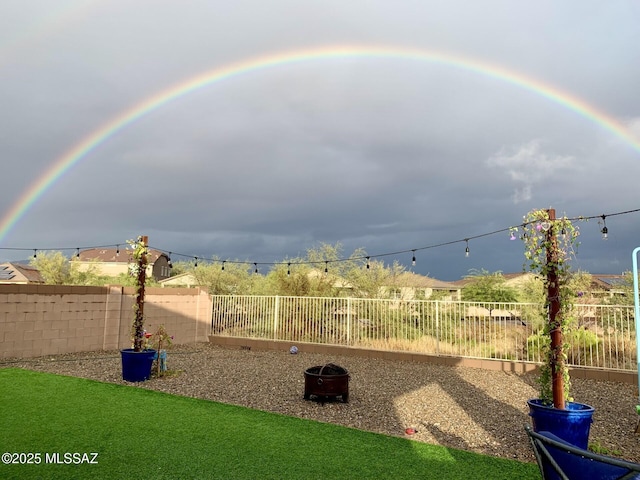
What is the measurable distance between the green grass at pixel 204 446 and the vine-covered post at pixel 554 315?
34.4 inches

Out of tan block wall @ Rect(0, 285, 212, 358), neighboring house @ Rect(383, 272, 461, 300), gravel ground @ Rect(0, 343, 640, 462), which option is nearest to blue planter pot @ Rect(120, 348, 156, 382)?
gravel ground @ Rect(0, 343, 640, 462)

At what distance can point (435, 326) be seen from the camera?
35.5 feet

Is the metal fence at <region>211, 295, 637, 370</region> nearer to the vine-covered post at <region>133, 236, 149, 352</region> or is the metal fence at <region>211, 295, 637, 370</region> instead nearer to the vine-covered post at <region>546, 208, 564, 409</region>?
the vine-covered post at <region>546, 208, 564, 409</region>

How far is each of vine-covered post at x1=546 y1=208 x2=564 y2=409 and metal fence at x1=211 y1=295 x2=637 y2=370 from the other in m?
4.24

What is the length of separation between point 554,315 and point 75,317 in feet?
34.6

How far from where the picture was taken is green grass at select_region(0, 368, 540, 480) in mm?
3537

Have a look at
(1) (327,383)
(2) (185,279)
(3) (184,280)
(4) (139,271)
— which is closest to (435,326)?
(1) (327,383)

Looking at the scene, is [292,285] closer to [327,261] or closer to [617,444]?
[327,261]

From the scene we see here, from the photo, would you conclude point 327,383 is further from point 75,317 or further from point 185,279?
point 185,279

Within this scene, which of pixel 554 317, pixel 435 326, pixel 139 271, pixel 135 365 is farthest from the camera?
pixel 435 326

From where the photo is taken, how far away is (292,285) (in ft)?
52.1

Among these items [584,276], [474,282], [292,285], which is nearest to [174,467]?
[292,285]

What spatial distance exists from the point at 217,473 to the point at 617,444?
14.4 feet

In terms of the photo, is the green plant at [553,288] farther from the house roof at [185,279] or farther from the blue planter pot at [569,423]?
the house roof at [185,279]
